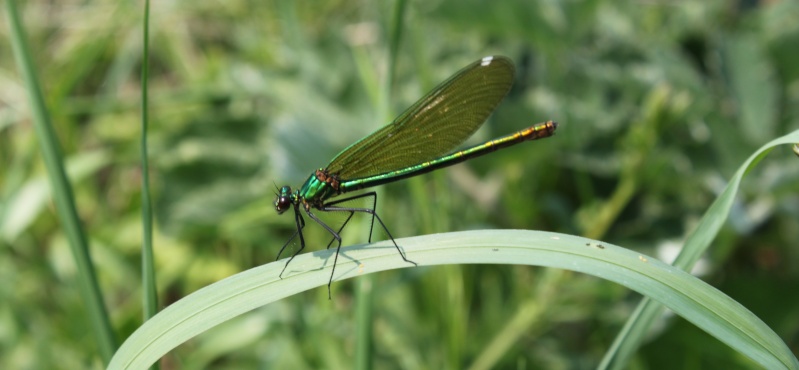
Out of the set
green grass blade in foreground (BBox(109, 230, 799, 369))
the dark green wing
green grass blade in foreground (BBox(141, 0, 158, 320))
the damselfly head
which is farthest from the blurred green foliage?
green grass blade in foreground (BBox(109, 230, 799, 369))

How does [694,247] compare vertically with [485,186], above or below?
below

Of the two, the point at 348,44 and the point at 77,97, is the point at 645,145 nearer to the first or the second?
the point at 348,44

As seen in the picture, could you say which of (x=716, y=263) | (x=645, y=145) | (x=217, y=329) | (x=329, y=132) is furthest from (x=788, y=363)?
(x=217, y=329)

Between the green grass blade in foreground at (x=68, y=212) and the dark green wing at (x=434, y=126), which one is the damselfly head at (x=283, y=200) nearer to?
the dark green wing at (x=434, y=126)

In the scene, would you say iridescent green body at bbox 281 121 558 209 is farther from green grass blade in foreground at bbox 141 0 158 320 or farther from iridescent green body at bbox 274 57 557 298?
green grass blade in foreground at bbox 141 0 158 320

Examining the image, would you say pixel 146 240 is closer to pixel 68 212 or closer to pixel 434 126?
pixel 68 212

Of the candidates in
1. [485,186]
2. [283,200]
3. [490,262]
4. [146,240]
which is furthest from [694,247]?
[485,186]
